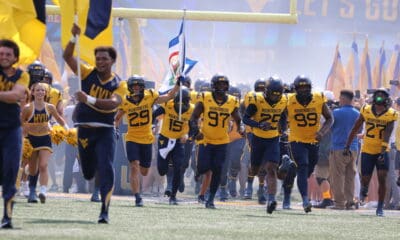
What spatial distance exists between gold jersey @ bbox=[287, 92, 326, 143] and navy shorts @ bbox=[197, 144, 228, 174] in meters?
1.11

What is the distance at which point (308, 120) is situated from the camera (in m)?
18.3

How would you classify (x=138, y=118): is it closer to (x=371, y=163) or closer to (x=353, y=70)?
(x=371, y=163)

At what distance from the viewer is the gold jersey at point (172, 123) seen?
803 inches

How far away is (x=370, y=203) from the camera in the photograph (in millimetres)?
22859

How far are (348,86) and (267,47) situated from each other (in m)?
30.5

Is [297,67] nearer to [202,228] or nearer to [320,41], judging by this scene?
[320,41]

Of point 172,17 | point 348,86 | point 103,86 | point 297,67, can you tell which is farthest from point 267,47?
point 103,86

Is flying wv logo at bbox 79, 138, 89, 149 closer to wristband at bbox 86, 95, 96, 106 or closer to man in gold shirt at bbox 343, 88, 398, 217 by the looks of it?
wristband at bbox 86, 95, 96, 106

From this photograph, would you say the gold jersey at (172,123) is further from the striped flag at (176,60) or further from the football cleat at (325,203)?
the football cleat at (325,203)

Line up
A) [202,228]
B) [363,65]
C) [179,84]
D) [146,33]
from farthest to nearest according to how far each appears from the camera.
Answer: [146,33], [363,65], [179,84], [202,228]

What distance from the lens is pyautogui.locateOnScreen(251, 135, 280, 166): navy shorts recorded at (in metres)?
18.8

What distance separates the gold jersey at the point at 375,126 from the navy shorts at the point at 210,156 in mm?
2126

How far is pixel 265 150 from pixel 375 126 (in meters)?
1.66

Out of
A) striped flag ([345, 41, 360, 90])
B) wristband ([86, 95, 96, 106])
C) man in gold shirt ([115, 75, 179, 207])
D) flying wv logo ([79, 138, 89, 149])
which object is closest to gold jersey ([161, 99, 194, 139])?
man in gold shirt ([115, 75, 179, 207])
